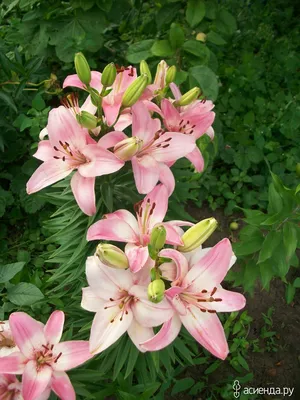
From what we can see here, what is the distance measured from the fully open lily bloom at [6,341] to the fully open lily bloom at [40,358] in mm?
69

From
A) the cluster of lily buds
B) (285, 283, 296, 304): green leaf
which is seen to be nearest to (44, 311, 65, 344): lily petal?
the cluster of lily buds

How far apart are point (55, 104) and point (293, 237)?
4.89 feet

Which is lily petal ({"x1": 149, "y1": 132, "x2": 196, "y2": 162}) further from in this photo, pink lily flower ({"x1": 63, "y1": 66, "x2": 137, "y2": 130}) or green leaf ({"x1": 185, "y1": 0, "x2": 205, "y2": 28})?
green leaf ({"x1": 185, "y1": 0, "x2": 205, "y2": 28})

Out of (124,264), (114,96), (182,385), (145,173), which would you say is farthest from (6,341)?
(182,385)

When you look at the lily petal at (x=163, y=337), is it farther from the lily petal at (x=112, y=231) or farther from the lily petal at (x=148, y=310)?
the lily petal at (x=112, y=231)

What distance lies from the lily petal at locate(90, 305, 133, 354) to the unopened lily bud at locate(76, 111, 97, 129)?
34cm

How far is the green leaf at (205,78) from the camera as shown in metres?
1.43

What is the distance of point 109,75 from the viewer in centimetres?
91

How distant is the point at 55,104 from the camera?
230 cm

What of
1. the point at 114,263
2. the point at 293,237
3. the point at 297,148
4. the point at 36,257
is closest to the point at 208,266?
the point at 114,263

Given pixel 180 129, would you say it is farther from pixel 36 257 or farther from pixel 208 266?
pixel 36 257

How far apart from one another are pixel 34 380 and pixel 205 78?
1.01m

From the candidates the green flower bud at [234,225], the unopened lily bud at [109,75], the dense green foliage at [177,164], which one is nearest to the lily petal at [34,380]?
the dense green foliage at [177,164]

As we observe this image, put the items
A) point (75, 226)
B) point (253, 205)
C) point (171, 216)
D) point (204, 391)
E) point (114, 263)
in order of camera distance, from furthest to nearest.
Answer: point (253, 205), point (204, 391), point (171, 216), point (75, 226), point (114, 263)
